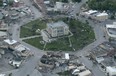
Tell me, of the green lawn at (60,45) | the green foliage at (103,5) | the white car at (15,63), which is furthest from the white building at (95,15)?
the white car at (15,63)

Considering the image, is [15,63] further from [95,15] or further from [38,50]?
[95,15]

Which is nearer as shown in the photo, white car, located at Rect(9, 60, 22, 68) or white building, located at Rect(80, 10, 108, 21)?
white car, located at Rect(9, 60, 22, 68)

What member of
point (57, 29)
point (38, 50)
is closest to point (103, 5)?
point (57, 29)

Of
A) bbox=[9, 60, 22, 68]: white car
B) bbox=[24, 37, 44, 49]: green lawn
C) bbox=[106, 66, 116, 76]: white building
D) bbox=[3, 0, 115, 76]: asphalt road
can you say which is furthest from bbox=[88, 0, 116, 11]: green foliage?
bbox=[9, 60, 22, 68]: white car

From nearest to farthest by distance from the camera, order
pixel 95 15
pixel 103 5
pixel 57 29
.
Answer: pixel 57 29
pixel 95 15
pixel 103 5

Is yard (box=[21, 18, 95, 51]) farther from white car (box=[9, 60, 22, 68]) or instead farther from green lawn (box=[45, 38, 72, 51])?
white car (box=[9, 60, 22, 68])

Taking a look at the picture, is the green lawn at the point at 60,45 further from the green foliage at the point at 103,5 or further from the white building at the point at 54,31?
the green foliage at the point at 103,5

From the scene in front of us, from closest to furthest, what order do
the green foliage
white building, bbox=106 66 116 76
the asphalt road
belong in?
white building, bbox=106 66 116 76 → the asphalt road → the green foliage

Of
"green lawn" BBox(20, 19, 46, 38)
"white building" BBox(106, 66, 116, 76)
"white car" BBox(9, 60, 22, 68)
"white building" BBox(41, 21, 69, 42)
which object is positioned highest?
"white building" BBox(41, 21, 69, 42)
